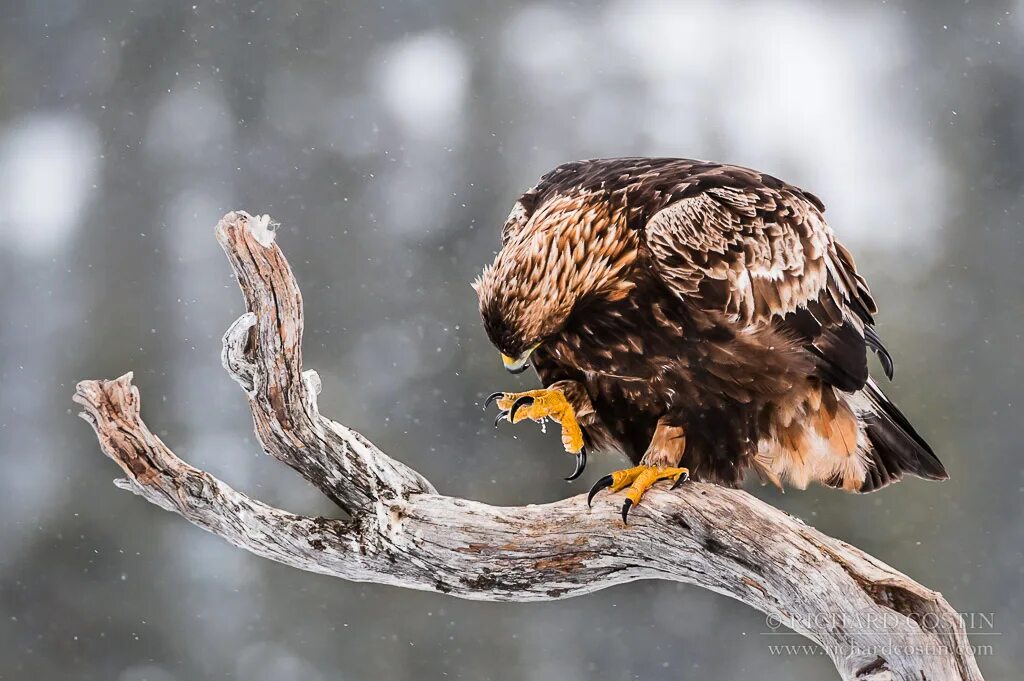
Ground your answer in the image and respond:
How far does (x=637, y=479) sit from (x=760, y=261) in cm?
53

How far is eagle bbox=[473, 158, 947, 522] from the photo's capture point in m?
1.86

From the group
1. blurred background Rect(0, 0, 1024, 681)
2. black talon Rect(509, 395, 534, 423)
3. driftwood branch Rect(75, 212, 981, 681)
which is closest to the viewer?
driftwood branch Rect(75, 212, 981, 681)

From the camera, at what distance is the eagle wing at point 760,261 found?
185 cm

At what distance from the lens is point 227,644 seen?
3.62 m

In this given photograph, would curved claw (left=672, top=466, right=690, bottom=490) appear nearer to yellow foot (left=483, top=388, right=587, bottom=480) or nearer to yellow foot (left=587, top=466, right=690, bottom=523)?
yellow foot (left=587, top=466, right=690, bottom=523)

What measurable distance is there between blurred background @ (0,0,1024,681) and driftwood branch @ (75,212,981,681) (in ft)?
4.43

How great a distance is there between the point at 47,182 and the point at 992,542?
12.7 ft

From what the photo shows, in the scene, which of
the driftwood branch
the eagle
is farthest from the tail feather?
the driftwood branch

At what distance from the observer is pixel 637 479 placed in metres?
1.92

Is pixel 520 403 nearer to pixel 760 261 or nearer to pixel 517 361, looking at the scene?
pixel 517 361

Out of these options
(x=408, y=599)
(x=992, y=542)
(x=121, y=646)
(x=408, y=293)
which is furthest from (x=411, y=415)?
(x=992, y=542)

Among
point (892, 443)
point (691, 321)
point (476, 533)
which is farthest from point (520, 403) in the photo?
point (892, 443)

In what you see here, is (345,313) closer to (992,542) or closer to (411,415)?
(411,415)

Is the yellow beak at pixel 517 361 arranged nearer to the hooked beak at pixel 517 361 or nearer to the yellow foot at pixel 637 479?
the hooked beak at pixel 517 361
